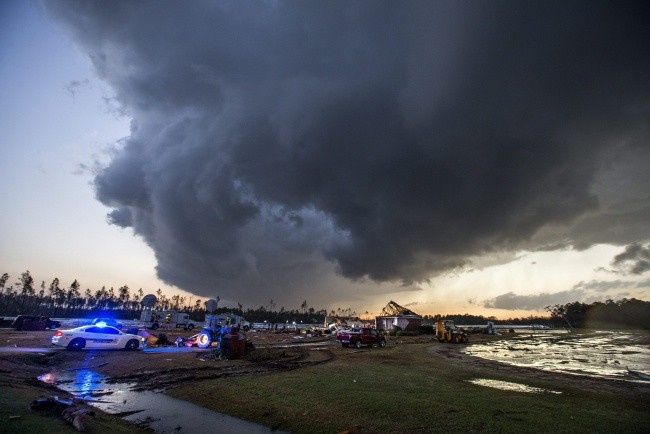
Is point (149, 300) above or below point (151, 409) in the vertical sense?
above

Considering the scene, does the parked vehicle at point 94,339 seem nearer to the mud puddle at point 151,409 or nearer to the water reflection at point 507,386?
the mud puddle at point 151,409

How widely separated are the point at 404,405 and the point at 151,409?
25.6ft

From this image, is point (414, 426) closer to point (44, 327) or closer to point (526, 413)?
point (526, 413)

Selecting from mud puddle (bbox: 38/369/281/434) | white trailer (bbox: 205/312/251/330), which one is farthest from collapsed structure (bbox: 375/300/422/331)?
mud puddle (bbox: 38/369/281/434)

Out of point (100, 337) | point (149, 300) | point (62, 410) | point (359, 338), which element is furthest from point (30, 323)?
point (62, 410)

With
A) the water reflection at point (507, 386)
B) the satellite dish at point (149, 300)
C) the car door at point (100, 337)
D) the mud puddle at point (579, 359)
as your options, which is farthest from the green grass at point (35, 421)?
the satellite dish at point (149, 300)

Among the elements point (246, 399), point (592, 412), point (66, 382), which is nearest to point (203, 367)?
point (66, 382)

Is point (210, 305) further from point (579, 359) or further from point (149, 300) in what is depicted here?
point (579, 359)

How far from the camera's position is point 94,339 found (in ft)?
75.8

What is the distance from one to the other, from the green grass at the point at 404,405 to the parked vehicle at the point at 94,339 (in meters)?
14.2

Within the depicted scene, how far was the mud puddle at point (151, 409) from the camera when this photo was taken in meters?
8.62

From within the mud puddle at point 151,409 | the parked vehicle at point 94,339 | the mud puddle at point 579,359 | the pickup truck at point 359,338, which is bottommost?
the mud puddle at point 579,359

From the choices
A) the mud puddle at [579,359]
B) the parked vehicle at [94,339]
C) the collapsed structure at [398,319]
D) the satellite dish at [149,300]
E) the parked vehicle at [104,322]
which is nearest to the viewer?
the parked vehicle at [94,339]

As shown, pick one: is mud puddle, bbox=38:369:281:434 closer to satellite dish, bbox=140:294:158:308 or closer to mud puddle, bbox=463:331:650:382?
Result: mud puddle, bbox=463:331:650:382
